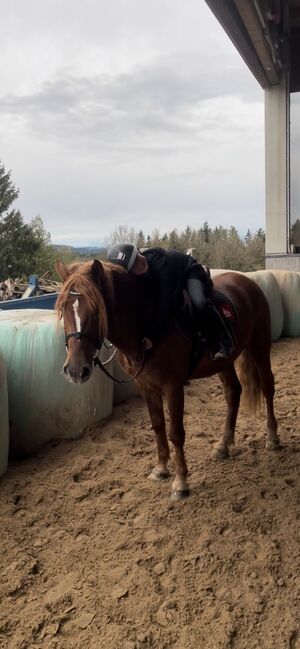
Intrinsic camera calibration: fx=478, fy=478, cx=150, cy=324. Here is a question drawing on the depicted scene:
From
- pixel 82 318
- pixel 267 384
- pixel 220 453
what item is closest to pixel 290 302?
pixel 267 384

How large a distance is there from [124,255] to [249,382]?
1.62m

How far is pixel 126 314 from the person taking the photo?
2578mm

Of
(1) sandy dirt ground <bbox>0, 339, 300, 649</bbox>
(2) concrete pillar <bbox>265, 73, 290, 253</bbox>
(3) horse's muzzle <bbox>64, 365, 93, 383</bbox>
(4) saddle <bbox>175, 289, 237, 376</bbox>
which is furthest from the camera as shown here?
(2) concrete pillar <bbox>265, 73, 290, 253</bbox>

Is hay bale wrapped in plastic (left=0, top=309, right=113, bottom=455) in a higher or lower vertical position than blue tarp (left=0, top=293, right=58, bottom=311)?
lower

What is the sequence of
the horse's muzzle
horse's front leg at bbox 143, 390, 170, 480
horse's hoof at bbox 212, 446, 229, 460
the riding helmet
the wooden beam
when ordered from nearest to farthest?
the horse's muzzle < the riding helmet < horse's front leg at bbox 143, 390, 170, 480 < horse's hoof at bbox 212, 446, 229, 460 < the wooden beam

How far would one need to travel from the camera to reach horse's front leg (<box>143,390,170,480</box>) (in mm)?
3020

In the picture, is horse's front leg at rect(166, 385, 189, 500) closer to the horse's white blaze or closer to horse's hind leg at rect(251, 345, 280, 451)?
the horse's white blaze

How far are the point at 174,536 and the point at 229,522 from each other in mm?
322

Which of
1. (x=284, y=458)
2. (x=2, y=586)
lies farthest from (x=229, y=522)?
(x=2, y=586)

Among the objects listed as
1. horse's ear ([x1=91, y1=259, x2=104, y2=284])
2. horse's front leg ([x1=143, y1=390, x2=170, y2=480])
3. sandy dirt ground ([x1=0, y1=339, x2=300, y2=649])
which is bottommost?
sandy dirt ground ([x1=0, y1=339, x2=300, y2=649])

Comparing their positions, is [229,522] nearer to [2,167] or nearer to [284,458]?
[284,458]

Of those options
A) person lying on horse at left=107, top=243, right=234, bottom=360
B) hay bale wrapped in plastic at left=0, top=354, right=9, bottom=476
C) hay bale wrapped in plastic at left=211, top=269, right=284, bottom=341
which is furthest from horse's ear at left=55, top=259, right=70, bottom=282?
hay bale wrapped in plastic at left=211, top=269, right=284, bottom=341

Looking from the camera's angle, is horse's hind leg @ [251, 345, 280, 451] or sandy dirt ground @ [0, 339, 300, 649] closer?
sandy dirt ground @ [0, 339, 300, 649]

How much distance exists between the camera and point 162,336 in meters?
2.70
